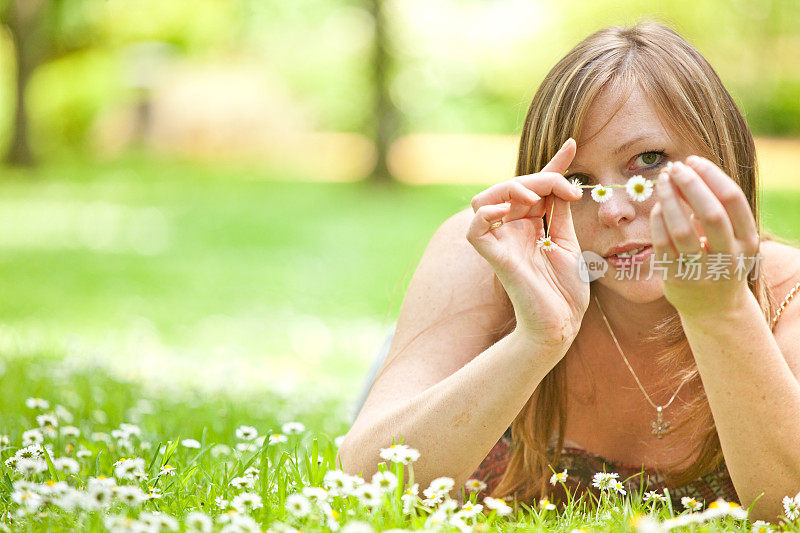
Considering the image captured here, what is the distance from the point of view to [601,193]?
89.1 inches

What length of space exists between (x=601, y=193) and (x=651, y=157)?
0.16 metres

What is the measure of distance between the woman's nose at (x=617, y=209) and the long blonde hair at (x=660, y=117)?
7.7 inches

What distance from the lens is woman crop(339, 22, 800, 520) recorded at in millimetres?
1913

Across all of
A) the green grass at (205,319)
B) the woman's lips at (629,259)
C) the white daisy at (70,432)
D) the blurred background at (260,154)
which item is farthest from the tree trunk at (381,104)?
the woman's lips at (629,259)

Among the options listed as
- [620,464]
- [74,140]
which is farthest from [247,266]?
[74,140]

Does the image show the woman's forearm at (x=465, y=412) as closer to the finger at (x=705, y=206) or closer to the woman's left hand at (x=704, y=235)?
the woman's left hand at (x=704, y=235)

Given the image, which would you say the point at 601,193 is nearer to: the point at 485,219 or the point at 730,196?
the point at 485,219

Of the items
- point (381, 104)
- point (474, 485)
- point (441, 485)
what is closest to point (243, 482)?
point (441, 485)

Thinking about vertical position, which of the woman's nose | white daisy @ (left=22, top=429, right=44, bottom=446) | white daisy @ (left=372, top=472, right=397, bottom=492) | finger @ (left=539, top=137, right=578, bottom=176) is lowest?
white daisy @ (left=22, top=429, right=44, bottom=446)

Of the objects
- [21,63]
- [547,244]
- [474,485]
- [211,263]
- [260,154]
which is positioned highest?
[21,63]

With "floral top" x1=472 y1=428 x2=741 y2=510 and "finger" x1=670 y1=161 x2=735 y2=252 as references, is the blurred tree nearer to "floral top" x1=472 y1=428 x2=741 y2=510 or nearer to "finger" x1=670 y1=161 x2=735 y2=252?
"floral top" x1=472 y1=428 x2=741 y2=510

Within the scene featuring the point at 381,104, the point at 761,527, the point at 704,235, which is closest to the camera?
the point at 704,235

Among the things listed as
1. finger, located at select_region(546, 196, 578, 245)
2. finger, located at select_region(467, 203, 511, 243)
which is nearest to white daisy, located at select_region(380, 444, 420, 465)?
finger, located at select_region(467, 203, 511, 243)

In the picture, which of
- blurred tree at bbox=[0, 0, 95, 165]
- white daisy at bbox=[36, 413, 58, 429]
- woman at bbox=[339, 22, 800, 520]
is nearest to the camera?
woman at bbox=[339, 22, 800, 520]
